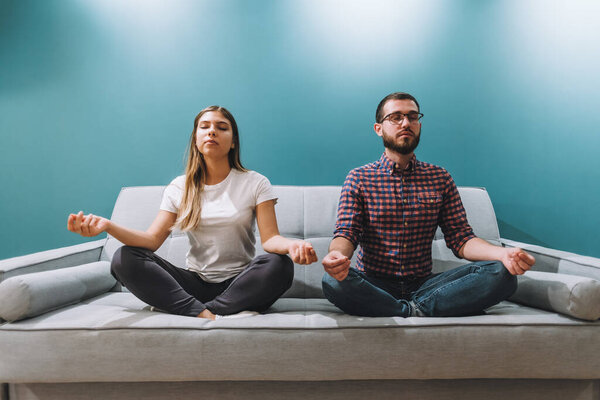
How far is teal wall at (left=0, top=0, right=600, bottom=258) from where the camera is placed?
208cm

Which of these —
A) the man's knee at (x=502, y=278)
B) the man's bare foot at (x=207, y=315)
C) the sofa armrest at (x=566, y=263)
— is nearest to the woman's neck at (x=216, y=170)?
the man's bare foot at (x=207, y=315)

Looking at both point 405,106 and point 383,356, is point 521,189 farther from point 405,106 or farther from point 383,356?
point 383,356

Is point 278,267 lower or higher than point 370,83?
lower

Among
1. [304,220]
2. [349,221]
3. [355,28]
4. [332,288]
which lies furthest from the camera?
[355,28]

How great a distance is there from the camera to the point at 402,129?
4.85ft

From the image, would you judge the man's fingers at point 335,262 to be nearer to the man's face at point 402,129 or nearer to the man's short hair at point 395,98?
the man's face at point 402,129

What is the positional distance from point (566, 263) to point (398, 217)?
629mm

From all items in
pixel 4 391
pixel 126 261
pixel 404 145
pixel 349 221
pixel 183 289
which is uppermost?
pixel 404 145

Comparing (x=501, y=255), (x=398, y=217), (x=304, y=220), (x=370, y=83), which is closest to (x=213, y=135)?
(x=304, y=220)

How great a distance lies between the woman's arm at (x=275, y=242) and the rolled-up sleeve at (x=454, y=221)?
0.65 metres

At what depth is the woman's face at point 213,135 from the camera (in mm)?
1518

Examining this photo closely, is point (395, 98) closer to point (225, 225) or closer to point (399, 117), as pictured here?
point (399, 117)

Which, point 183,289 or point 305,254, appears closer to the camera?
point 305,254

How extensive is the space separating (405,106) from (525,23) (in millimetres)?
1178
